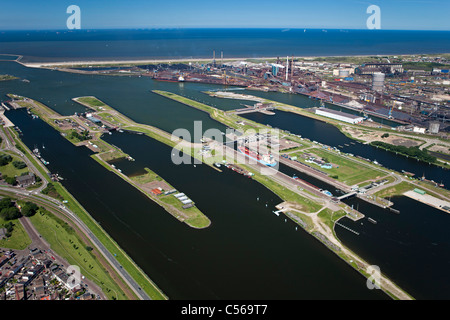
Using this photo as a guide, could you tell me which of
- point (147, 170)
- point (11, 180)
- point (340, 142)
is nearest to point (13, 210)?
point (11, 180)

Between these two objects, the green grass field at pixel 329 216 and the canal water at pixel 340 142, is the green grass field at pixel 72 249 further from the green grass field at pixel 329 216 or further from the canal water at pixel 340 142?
the canal water at pixel 340 142

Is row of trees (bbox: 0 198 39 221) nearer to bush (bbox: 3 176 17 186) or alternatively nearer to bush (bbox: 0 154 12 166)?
bush (bbox: 3 176 17 186)

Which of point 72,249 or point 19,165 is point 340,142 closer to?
point 72,249

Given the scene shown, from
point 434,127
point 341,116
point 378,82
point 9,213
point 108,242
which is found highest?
point 378,82

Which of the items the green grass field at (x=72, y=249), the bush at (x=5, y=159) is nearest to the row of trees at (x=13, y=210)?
the green grass field at (x=72, y=249)

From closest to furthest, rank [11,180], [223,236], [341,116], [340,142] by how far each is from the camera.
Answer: [223,236] < [11,180] < [340,142] < [341,116]

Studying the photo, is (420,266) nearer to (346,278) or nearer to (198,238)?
(346,278)

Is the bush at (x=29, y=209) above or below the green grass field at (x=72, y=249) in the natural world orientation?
above
